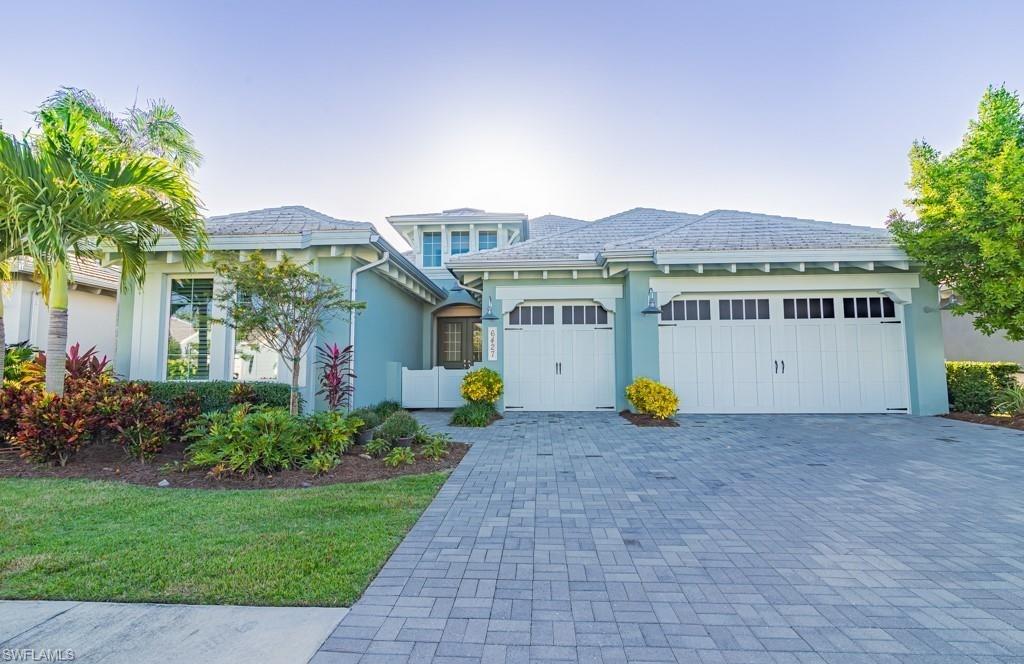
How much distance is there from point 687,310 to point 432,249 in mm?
8883

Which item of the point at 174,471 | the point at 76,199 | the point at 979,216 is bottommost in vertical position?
the point at 174,471

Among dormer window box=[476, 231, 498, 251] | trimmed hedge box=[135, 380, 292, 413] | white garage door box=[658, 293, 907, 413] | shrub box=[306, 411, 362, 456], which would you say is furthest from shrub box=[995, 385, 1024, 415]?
trimmed hedge box=[135, 380, 292, 413]

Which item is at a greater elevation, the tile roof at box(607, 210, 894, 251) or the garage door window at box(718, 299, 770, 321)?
the tile roof at box(607, 210, 894, 251)

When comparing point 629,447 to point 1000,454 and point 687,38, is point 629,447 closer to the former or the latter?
point 1000,454

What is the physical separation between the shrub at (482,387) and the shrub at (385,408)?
5.15ft

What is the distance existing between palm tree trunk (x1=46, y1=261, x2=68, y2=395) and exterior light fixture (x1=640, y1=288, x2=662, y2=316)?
31.4 ft

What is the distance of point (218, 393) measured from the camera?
286 inches

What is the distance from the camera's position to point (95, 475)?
5.17 meters

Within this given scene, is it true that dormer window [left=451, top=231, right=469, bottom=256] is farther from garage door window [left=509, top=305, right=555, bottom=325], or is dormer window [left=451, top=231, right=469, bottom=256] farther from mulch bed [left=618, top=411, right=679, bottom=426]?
mulch bed [left=618, top=411, right=679, bottom=426]

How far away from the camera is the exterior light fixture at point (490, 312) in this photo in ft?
33.3

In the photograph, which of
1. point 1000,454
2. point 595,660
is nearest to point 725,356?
point 1000,454

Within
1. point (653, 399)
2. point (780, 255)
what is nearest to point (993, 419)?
point (780, 255)

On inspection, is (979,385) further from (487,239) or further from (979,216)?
(487,239)

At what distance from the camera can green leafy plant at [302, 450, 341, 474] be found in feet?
16.9
